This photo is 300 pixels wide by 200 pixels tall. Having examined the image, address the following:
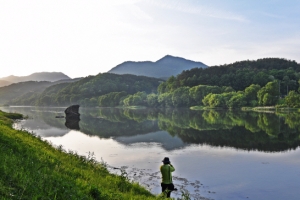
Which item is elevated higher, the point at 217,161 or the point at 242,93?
the point at 242,93

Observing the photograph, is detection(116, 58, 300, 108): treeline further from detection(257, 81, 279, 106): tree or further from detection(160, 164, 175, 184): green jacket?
detection(160, 164, 175, 184): green jacket

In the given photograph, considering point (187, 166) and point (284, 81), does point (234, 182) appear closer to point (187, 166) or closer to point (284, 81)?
point (187, 166)

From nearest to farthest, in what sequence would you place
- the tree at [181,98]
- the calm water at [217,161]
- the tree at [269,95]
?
the calm water at [217,161] → the tree at [269,95] → the tree at [181,98]

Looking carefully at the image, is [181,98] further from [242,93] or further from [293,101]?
[293,101]

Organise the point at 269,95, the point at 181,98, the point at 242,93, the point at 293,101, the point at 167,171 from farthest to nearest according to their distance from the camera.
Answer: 1. the point at 181,98
2. the point at 242,93
3. the point at 269,95
4. the point at 293,101
5. the point at 167,171

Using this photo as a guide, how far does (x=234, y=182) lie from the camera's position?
18641 mm

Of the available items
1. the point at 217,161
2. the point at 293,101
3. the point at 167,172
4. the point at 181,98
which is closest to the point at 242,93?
the point at 293,101

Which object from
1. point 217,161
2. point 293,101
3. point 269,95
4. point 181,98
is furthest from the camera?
point 181,98

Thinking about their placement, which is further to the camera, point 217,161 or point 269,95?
point 269,95

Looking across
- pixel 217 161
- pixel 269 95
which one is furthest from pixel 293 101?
pixel 217 161

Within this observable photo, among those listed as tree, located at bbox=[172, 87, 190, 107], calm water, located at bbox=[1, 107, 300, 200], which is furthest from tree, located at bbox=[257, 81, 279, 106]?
calm water, located at bbox=[1, 107, 300, 200]

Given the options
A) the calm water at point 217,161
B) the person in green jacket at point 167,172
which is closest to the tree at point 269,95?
the calm water at point 217,161

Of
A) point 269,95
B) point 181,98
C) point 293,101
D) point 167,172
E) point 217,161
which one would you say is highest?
point 269,95

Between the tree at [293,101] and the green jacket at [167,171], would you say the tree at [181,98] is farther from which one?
the green jacket at [167,171]
